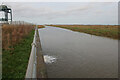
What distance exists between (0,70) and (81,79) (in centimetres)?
332

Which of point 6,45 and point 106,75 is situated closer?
point 106,75

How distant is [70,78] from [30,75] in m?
1.99

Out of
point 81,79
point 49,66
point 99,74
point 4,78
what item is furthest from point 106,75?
point 4,78

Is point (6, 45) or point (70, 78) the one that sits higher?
point (6, 45)

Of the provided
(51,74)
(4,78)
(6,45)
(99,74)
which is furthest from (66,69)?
(6,45)

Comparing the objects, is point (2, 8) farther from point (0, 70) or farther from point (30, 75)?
point (30, 75)

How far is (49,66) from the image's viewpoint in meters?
5.26

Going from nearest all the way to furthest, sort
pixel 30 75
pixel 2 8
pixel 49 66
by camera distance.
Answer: pixel 30 75, pixel 49 66, pixel 2 8

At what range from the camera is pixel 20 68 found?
458 centimetres

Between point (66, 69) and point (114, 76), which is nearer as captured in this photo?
point (114, 76)

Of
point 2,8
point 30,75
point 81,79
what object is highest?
point 2,8

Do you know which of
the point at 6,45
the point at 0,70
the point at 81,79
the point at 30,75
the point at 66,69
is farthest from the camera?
the point at 6,45

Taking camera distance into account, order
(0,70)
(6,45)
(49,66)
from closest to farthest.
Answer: (0,70)
(49,66)
(6,45)

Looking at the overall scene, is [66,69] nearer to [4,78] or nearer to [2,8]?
[4,78]
